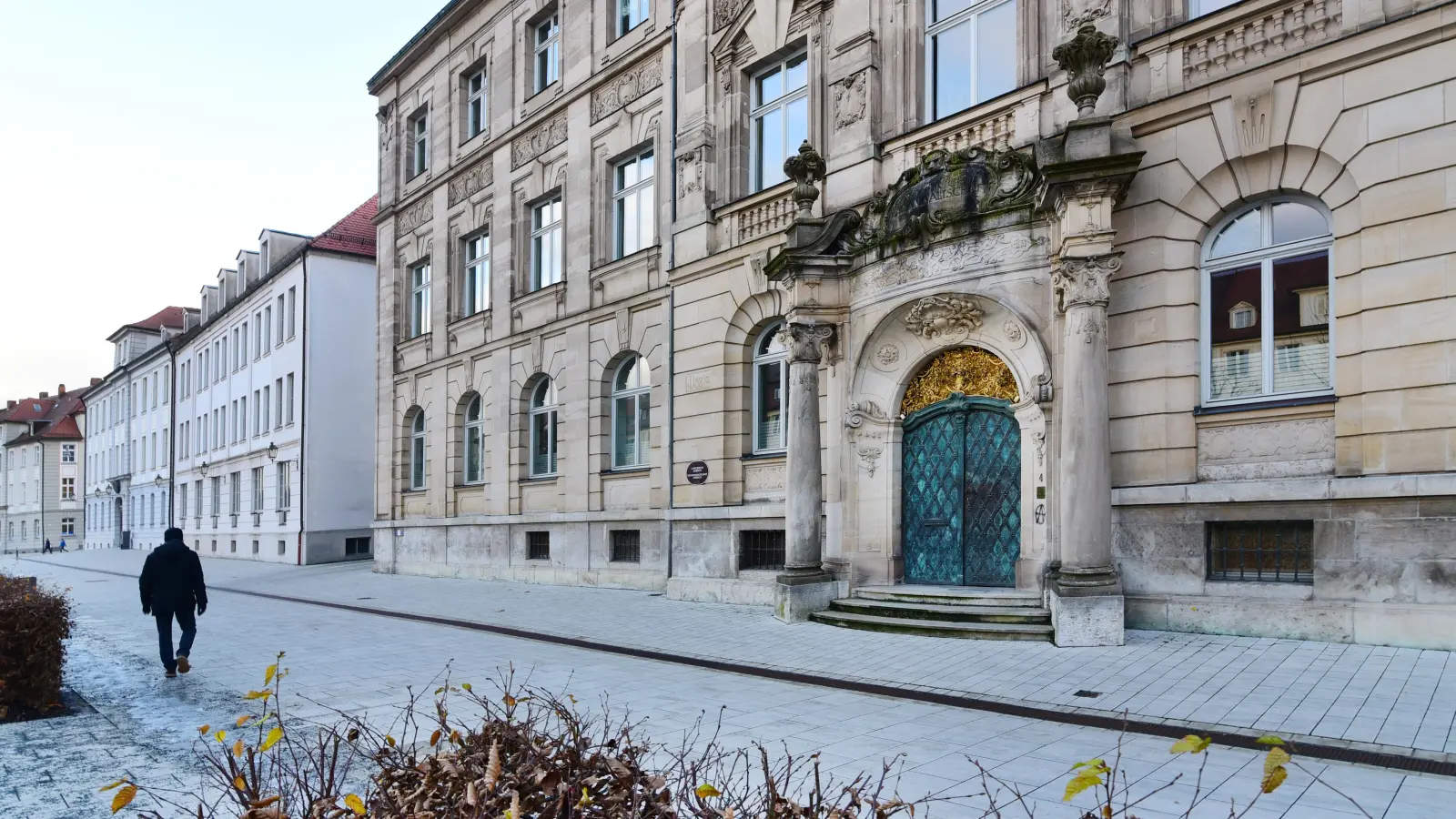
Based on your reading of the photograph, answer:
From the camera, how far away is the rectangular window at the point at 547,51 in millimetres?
22562

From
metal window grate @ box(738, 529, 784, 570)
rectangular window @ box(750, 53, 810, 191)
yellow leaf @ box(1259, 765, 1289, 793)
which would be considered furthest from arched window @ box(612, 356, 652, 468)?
yellow leaf @ box(1259, 765, 1289, 793)

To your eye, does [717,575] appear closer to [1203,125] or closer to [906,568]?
[906,568]

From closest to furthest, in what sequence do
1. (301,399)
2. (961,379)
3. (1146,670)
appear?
1. (1146,670)
2. (961,379)
3. (301,399)

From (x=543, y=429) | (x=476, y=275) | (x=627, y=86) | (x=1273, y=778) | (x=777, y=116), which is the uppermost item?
(x=627, y=86)

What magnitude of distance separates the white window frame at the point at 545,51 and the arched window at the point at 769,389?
1017 centimetres

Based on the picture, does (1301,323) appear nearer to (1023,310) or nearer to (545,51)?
(1023,310)

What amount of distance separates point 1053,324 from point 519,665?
7.26 m

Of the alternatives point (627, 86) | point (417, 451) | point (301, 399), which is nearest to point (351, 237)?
point (301, 399)

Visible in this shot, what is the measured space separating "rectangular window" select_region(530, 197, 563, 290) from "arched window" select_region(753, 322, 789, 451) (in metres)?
7.24

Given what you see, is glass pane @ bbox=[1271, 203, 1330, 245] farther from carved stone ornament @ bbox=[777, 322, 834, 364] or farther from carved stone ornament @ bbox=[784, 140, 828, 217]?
carved stone ornament @ bbox=[784, 140, 828, 217]

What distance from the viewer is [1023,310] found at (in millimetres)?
11672

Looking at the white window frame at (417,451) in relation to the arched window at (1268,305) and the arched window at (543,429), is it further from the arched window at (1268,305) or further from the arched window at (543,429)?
the arched window at (1268,305)

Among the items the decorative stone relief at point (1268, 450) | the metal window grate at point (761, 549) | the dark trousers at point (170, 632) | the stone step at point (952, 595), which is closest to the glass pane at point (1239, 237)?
the decorative stone relief at point (1268, 450)

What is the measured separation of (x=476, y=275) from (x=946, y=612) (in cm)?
1798
